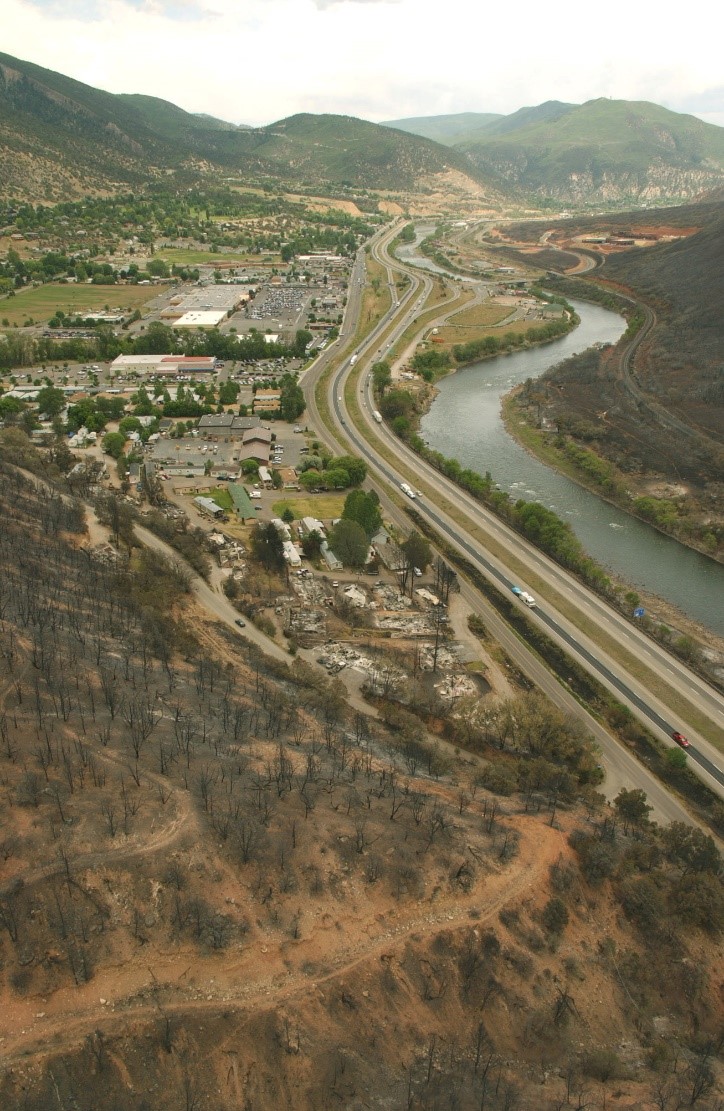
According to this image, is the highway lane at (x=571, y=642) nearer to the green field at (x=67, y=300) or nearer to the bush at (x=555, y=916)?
the bush at (x=555, y=916)

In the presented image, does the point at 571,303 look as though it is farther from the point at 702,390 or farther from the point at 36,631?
the point at 36,631

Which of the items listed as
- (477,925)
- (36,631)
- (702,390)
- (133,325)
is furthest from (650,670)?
(133,325)

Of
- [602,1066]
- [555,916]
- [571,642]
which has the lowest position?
[571,642]

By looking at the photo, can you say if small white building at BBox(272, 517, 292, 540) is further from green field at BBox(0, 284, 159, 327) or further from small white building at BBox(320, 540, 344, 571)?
green field at BBox(0, 284, 159, 327)

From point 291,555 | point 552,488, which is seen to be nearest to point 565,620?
point 291,555

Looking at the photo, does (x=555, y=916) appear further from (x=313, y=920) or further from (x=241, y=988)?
(x=241, y=988)

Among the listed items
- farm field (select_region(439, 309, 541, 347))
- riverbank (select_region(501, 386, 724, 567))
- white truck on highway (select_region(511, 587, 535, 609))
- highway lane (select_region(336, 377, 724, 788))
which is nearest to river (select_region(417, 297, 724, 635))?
riverbank (select_region(501, 386, 724, 567))

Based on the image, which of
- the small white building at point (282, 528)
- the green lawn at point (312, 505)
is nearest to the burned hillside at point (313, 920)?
the small white building at point (282, 528)
